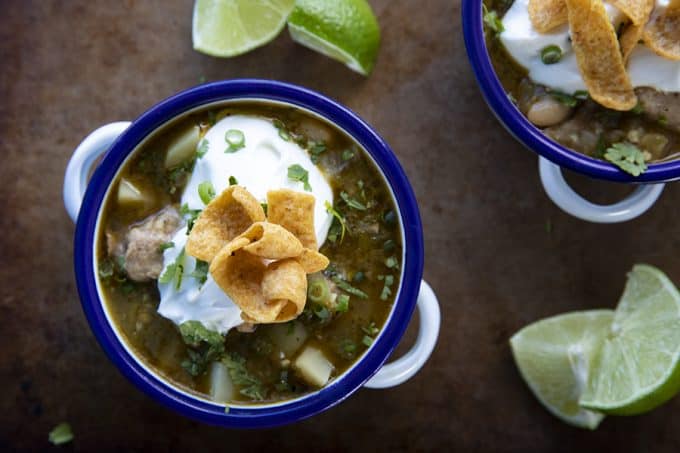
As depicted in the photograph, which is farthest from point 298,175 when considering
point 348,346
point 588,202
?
point 588,202

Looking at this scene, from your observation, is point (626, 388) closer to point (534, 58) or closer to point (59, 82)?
point (534, 58)

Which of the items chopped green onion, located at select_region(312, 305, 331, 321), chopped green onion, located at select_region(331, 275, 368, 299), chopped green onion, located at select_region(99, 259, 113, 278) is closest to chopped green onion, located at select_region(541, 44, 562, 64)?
chopped green onion, located at select_region(331, 275, 368, 299)

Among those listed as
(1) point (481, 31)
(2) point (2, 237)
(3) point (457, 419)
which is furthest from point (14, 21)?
(3) point (457, 419)

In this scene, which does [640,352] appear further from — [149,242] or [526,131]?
[149,242]

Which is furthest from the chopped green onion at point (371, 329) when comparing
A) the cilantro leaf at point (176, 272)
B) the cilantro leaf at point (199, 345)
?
the cilantro leaf at point (176, 272)

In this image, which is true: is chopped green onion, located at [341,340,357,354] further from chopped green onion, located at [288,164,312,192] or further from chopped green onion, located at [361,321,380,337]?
chopped green onion, located at [288,164,312,192]

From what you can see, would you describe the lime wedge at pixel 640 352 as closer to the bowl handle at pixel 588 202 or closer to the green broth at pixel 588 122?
the bowl handle at pixel 588 202
